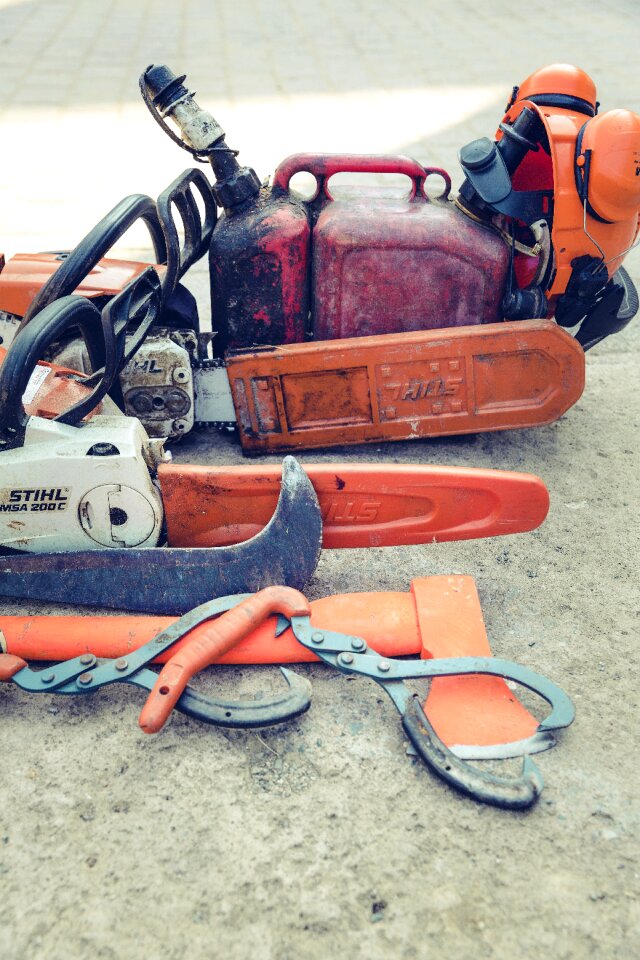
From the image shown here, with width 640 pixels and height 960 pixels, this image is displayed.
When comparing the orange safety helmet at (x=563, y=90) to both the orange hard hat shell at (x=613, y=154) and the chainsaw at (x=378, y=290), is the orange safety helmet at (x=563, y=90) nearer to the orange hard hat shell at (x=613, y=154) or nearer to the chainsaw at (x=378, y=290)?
the chainsaw at (x=378, y=290)

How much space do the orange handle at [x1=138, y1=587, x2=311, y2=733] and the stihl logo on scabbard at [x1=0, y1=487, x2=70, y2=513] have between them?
50 cm

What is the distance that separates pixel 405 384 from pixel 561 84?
113cm

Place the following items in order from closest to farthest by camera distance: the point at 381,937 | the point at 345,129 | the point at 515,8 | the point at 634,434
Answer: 1. the point at 381,937
2. the point at 634,434
3. the point at 345,129
4. the point at 515,8

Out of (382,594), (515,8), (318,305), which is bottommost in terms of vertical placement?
(382,594)

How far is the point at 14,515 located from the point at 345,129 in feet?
15.5

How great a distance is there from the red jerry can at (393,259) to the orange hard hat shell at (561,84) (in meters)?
0.43

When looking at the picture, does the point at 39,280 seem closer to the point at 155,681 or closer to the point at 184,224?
the point at 184,224

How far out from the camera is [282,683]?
6.68ft

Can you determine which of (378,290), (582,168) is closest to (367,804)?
(378,290)

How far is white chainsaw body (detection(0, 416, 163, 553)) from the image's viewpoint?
2.04m

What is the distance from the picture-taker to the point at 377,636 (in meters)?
2.01

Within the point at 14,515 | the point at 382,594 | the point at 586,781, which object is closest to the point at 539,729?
the point at 586,781

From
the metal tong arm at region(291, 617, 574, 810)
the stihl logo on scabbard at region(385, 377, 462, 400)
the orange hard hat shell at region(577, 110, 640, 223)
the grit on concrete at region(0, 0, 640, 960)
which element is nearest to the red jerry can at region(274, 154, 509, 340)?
the stihl logo on scabbard at region(385, 377, 462, 400)

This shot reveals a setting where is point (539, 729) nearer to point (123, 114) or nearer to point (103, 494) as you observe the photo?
point (103, 494)
